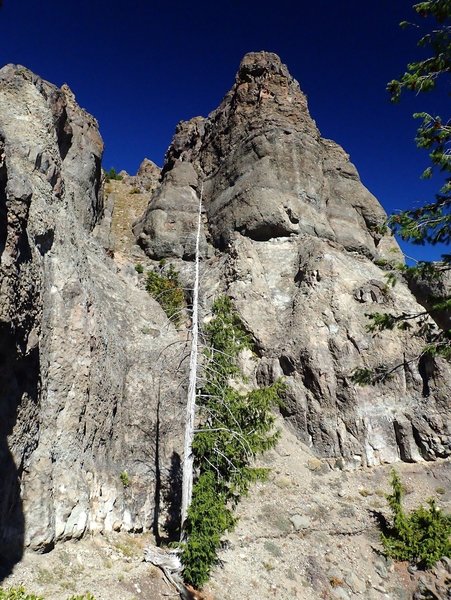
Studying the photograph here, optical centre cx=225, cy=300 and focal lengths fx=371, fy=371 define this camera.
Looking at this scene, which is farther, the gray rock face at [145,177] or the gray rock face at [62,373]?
the gray rock face at [145,177]

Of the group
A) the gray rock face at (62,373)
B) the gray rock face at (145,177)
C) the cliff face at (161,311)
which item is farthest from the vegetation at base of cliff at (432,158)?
the gray rock face at (145,177)

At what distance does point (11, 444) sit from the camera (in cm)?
1116

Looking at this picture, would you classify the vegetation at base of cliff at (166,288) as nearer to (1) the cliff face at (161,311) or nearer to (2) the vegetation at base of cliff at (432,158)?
(1) the cliff face at (161,311)

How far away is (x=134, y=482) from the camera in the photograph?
15.4 meters

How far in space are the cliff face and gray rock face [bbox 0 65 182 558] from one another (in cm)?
6

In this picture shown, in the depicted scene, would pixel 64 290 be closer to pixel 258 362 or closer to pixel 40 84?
pixel 258 362

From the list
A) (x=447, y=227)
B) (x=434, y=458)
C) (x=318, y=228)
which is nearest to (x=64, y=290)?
(x=447, y=227)

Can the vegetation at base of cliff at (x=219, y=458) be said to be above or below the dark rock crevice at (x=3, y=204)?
below

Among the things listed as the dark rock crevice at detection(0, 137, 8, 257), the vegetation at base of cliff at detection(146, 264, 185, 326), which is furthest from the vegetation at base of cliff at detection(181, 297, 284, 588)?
the vegetation at base of cliff at detection(146, 264, 185, 326)

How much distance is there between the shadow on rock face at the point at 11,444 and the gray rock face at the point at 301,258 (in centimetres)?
1685

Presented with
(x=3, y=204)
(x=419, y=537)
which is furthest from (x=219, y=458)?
(x=3, y=204)

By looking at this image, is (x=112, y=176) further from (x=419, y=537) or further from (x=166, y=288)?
(x=419, y=537)

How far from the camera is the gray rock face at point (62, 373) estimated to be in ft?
36.4

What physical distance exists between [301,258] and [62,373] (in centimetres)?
2279
